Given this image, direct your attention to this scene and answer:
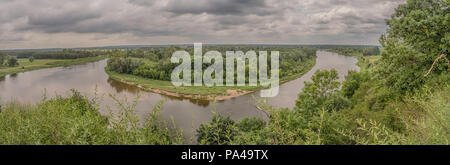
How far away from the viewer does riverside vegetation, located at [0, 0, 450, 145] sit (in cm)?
320

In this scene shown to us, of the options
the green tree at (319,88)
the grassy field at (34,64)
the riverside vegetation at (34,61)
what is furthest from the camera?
the riverside vegetation at (34,61)

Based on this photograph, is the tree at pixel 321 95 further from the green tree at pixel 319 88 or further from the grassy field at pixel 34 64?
the grassy field at pixel 34 64

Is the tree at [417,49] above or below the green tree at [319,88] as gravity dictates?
above

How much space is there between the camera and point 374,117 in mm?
9984

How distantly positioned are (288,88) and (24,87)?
42663 mm

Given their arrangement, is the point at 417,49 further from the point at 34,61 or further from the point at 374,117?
the point at 34,61

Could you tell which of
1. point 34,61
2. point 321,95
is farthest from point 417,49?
point 34,61

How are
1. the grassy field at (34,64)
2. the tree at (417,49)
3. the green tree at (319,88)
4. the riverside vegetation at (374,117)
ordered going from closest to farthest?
the riverside vegetation at (374,117) → the tree at (417,49) → the green tree at (319,88) → the grassy field at (34,64)

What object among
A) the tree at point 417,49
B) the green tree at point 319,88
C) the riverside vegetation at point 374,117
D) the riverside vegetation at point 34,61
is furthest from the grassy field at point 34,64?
the tree at point 417,49

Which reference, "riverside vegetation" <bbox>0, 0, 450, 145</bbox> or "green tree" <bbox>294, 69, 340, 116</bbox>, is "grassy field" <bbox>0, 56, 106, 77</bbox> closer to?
"riverside vegetation" <bbox>0, 0, 450, 145</bbox>

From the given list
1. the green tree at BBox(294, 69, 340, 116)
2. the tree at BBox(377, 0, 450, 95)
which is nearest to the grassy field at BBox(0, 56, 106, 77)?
the green tree at BBox(294, 69, 340, 116)

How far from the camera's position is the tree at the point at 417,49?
7.56 m
